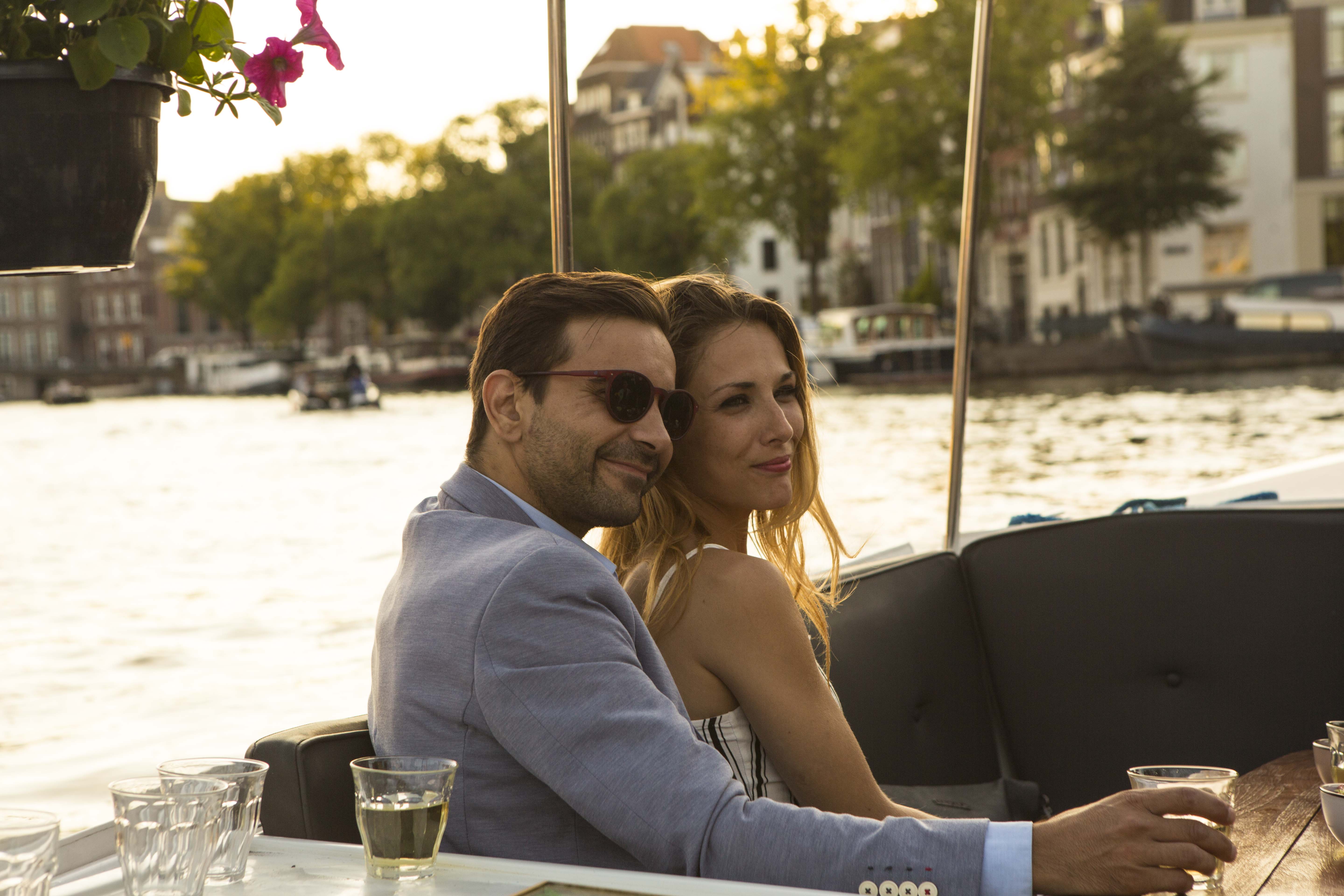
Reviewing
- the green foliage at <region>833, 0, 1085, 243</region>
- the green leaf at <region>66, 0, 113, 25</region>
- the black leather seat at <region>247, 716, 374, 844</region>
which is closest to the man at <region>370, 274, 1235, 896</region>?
the black leather seat at <region>247, 716, 374, 844</region>

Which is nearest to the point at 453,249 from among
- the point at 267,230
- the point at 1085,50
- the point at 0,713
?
the point at 267,230

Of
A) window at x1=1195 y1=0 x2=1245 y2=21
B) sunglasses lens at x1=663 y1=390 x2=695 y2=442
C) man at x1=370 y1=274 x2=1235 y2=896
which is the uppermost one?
window at x1=1195 y1=0 x2=1245 y2=21

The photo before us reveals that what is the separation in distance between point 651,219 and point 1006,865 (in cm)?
3796

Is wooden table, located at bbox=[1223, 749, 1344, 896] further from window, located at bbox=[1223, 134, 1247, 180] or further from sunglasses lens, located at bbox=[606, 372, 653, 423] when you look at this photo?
window, located at bbox=[1223, 134, 1247, 180]

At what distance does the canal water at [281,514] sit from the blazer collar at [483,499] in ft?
4.38

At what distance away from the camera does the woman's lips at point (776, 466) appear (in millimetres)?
1598

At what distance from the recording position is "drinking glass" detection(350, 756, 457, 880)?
3.26ft

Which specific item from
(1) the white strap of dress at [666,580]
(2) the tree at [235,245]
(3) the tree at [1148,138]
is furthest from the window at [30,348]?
(1) the white strap of dress at [666,580]

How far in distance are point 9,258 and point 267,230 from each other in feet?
157

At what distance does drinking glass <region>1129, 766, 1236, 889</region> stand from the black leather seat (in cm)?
69

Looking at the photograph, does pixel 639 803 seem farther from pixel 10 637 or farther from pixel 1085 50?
pixel 1085 50

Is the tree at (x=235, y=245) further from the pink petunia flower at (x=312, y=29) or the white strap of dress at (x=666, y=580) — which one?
the pink petunia flower at (x=312, y=29)

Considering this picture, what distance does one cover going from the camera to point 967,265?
2.64 metres

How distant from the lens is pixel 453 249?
40.3 metres
